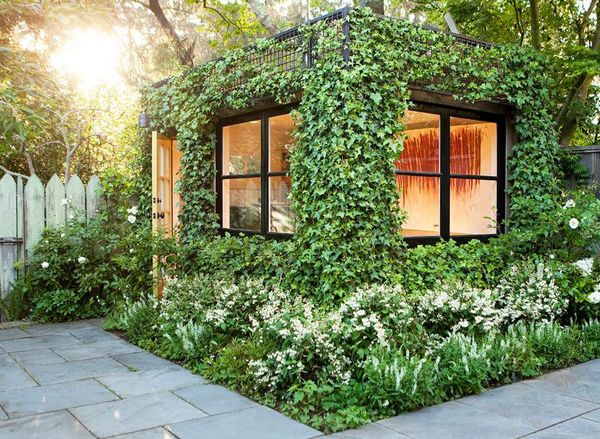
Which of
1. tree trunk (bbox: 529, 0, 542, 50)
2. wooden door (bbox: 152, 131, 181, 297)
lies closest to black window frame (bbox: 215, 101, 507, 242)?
wooden door (bbox: 152, 131, 181, 297)

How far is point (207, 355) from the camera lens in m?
4.83

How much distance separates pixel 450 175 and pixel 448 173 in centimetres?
6

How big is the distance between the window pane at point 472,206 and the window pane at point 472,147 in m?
0.14

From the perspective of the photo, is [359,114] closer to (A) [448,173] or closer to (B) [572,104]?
(A) [448,173]

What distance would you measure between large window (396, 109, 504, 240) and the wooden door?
10.3 ft

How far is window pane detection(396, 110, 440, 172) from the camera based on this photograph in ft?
20.0

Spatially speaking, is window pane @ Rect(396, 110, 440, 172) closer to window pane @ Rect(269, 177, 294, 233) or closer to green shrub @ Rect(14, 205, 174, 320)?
window pane @ Rect(269, 177, 294, 233)

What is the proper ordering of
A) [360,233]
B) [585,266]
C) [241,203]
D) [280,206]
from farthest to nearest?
1. [241,203]
2. [280,206]
3. [585,266]
4. [360,233]

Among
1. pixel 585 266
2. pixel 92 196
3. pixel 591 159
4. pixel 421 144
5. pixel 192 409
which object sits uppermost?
pixel 421 144

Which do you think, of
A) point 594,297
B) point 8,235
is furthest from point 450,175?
point 8,235

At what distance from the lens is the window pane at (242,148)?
6.80 m

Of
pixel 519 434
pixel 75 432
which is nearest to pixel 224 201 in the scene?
pixel 75 432

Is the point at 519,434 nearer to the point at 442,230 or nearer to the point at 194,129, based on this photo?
the point at 442,230

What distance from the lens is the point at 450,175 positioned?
6.41m
